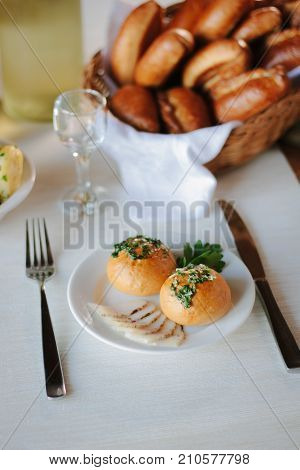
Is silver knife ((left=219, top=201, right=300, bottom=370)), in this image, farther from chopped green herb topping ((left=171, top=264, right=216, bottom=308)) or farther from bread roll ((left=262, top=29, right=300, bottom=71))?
bread roll ((left=262, top=29, right=300, bottom=71))

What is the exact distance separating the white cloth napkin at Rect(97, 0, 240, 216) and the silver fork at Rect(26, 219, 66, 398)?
0.18m

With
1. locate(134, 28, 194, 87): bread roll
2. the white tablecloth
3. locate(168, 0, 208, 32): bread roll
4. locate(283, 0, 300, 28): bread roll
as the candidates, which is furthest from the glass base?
locate(283, 0, 300, 28): bread roll

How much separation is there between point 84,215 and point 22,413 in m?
0.37

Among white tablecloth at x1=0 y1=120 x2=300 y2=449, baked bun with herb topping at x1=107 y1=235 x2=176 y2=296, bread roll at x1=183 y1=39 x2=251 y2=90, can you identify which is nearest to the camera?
white tablecloth at x1=0 y1=120 x2=300 y2=449

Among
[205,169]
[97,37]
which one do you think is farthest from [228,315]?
[97,37]

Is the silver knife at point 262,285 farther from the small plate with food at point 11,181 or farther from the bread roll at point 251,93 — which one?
the small plate with food at point 11,181

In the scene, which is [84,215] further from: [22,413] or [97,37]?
[97,37]

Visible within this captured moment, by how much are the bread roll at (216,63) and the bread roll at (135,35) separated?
0.28 ft

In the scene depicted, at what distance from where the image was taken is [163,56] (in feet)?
3.14

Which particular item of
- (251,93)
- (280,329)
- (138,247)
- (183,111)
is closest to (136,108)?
(183,111)

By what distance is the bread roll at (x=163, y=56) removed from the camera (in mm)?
948

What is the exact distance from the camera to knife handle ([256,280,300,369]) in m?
0.63

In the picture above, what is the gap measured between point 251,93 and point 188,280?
0.39 meters

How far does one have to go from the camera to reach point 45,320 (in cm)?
68
